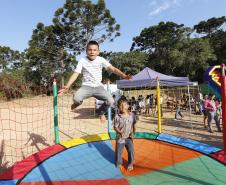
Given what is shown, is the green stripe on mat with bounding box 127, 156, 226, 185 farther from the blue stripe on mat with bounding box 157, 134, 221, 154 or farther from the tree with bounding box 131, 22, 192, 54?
the tree with bounding box 131, 22, 192, 54

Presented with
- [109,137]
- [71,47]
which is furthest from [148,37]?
[109,137]

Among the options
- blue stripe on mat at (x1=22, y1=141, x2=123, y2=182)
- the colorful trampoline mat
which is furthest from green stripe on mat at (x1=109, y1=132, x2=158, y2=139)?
blue stripe on mat at (x1=22, y1=141, x2=123, y2=182)

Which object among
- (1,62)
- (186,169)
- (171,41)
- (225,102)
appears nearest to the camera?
(225,102)

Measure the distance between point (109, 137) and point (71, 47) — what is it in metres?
22.4

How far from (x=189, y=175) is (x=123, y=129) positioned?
1106 millimetres

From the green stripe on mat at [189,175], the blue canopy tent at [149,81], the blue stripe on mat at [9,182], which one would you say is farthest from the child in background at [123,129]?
the blue canopy tent at [149,81]

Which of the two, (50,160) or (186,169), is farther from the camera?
(50,160)

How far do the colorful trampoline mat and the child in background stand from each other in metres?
0.17

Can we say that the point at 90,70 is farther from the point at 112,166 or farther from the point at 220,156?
the point at 220,156

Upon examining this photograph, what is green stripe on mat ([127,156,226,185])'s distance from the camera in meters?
3.58

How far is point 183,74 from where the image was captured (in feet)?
99.2

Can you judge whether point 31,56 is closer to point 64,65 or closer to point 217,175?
point 64,65

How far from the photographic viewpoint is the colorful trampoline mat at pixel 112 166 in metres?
3.65

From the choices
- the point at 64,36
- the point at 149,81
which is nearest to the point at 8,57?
the point at 64,36
